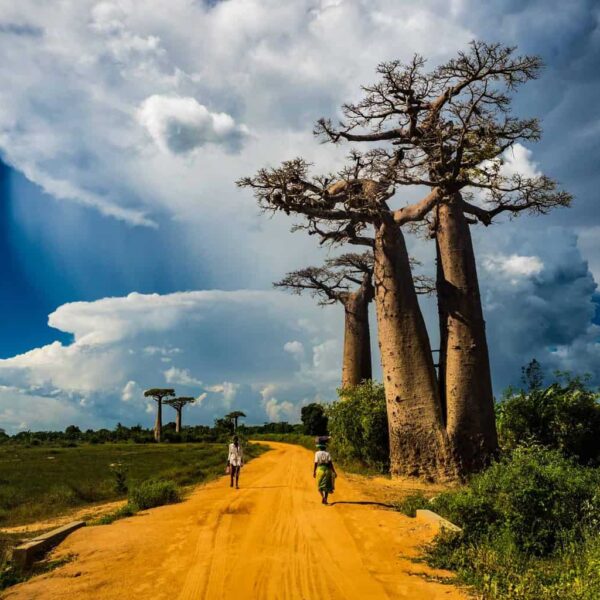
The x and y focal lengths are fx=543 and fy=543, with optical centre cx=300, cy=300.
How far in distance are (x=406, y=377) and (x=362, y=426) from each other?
2.32m

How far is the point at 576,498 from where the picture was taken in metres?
5.45

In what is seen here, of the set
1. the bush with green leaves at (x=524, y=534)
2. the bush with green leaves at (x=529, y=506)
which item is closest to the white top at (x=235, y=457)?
the bush with green leaves at (x=524, y=534)

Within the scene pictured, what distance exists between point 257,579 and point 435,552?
167cm

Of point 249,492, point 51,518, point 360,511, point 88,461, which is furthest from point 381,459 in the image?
point 88,461

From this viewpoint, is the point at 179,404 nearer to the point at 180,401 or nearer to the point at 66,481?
the point at 180,401

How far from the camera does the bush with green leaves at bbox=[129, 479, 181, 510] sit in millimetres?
8320

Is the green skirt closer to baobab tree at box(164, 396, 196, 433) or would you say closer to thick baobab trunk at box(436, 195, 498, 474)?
thick baobab trunk at box(436, 195, 498, 474)

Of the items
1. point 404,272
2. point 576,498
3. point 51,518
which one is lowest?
point 51,518

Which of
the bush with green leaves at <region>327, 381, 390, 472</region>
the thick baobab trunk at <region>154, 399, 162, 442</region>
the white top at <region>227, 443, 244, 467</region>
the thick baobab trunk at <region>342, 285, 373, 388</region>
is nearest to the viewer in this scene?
the white top at <region>227, 443, 244, 467</region>

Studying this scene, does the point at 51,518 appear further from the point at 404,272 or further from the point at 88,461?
the point at 88,461

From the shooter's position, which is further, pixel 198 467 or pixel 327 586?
pixel 198 467

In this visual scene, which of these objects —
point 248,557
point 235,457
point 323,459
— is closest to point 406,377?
point 323,459

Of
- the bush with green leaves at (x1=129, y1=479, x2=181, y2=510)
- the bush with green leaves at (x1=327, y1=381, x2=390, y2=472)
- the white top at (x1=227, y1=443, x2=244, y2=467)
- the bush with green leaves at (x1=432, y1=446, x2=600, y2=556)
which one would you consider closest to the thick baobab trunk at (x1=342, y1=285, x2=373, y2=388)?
the bush with green leaves at (x1=327, y1=381, x2=390, y2=472)

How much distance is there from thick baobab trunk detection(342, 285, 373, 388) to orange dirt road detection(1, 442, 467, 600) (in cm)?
1002
